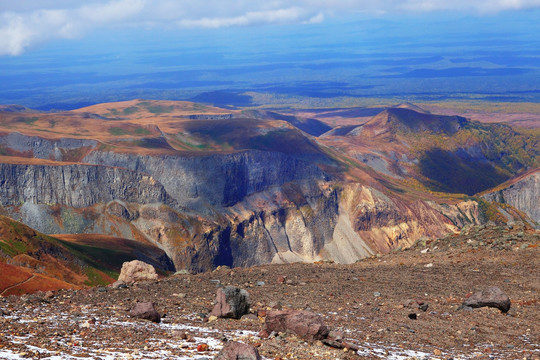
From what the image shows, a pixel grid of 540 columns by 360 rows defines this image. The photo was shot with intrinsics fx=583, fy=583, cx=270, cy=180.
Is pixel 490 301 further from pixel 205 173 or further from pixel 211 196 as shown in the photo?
pixel 205 173

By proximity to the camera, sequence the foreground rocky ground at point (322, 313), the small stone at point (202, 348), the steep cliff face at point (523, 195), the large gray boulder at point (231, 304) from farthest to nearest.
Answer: the steep cliff face at point (523, 195), the large gray boulder at point (231, 304), the foreground rocky ground at point (322, 313), the small stone at point (202, 348)

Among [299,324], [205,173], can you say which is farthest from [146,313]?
[205,173]

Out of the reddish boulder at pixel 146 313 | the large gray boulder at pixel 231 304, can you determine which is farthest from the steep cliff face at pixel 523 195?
the reddish boulder at pixel 146 313

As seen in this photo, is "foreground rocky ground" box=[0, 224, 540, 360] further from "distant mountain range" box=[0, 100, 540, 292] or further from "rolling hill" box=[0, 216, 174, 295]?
"distant mountain range" box=[0, 100, 540, 292]

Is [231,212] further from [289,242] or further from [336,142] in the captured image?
[336,142]

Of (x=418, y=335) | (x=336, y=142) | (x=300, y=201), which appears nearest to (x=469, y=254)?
(x=418, y=335)

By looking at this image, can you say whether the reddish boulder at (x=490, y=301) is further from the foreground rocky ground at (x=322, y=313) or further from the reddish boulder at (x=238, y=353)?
the reddish boulder at (x=238, y=353)
